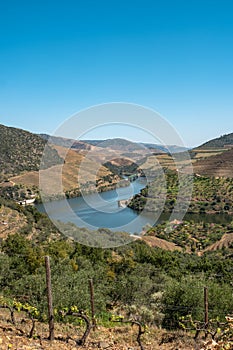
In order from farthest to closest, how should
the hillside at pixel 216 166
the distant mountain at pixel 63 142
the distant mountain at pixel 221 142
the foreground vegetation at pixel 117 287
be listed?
the distant mountain at pixel 221 142
the hillside at pixel 216 166
the foreground vegetation at pixel 117 287
the distant mountain at pixel 63 142

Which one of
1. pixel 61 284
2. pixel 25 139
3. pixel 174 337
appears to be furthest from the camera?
pixel 25 139

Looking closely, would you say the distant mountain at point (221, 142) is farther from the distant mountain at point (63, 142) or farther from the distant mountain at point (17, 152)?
the distant mountain at point (63, 142)

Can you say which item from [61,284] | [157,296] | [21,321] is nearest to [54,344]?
[21,321]

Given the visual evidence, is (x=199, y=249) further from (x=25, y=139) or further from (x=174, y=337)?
(x=25, y=139)

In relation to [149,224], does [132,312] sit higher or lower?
lower

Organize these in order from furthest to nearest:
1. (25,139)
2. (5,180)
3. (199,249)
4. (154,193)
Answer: (25,139) < (5,180) < (199,249) < (154,193)

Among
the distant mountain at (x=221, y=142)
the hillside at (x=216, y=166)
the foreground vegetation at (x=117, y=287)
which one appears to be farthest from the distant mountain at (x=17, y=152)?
the distant mountain at (x=221, y=142)

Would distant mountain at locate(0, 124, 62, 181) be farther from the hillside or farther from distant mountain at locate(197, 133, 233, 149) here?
distant mountain at locate(197, 133, 233, 149)

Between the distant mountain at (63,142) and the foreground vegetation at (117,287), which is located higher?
the distant mountain at (63,142)

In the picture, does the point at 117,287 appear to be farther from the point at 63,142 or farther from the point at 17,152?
the point at 17,152
